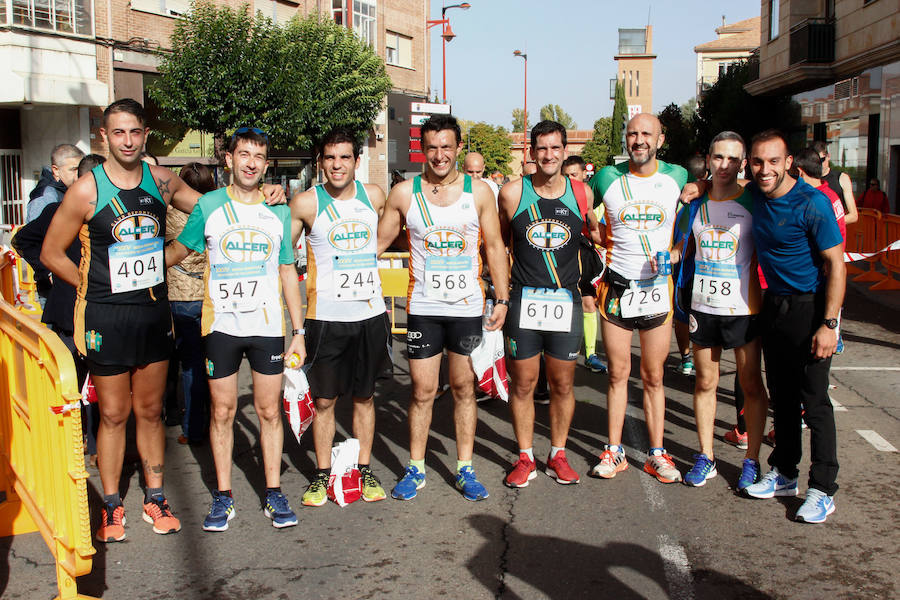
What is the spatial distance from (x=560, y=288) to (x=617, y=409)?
0.91 metres

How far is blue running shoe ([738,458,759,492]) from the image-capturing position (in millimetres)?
5152

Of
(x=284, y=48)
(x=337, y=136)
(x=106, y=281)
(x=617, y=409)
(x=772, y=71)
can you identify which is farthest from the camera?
(x=772, y=71)

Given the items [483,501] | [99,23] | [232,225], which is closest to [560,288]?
[483,501]

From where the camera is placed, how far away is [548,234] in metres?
5.19

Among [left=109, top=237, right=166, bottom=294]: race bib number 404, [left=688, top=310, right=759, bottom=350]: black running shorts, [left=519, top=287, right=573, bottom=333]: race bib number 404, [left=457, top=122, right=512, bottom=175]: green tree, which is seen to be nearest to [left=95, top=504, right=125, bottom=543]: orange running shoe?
[left=109, top=237, right=166, bottom=294]: race bib number 404

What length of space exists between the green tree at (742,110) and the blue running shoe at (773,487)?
24.4 metres

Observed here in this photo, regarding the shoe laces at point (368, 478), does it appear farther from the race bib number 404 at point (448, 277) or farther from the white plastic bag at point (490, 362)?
the race bib number 404 at point (448, 277)

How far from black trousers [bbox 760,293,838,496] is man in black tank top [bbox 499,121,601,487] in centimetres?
111

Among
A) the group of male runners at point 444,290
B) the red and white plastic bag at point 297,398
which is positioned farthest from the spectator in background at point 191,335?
the red and white plastic bag at point 297,398

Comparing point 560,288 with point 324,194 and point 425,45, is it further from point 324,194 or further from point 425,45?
point 425,45

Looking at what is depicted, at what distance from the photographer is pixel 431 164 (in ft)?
16.5

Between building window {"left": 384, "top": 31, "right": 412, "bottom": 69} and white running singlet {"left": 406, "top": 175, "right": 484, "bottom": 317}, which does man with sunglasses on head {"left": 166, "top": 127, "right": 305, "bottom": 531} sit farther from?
building window {"left": 384, "top": 31, "right": 412, "bottom": 69}

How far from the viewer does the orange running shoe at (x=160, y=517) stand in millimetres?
4641

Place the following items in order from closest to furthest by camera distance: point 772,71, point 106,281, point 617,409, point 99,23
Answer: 1. point 106,281
2. point 617,409
3. point 99,23
4. point 772,71
